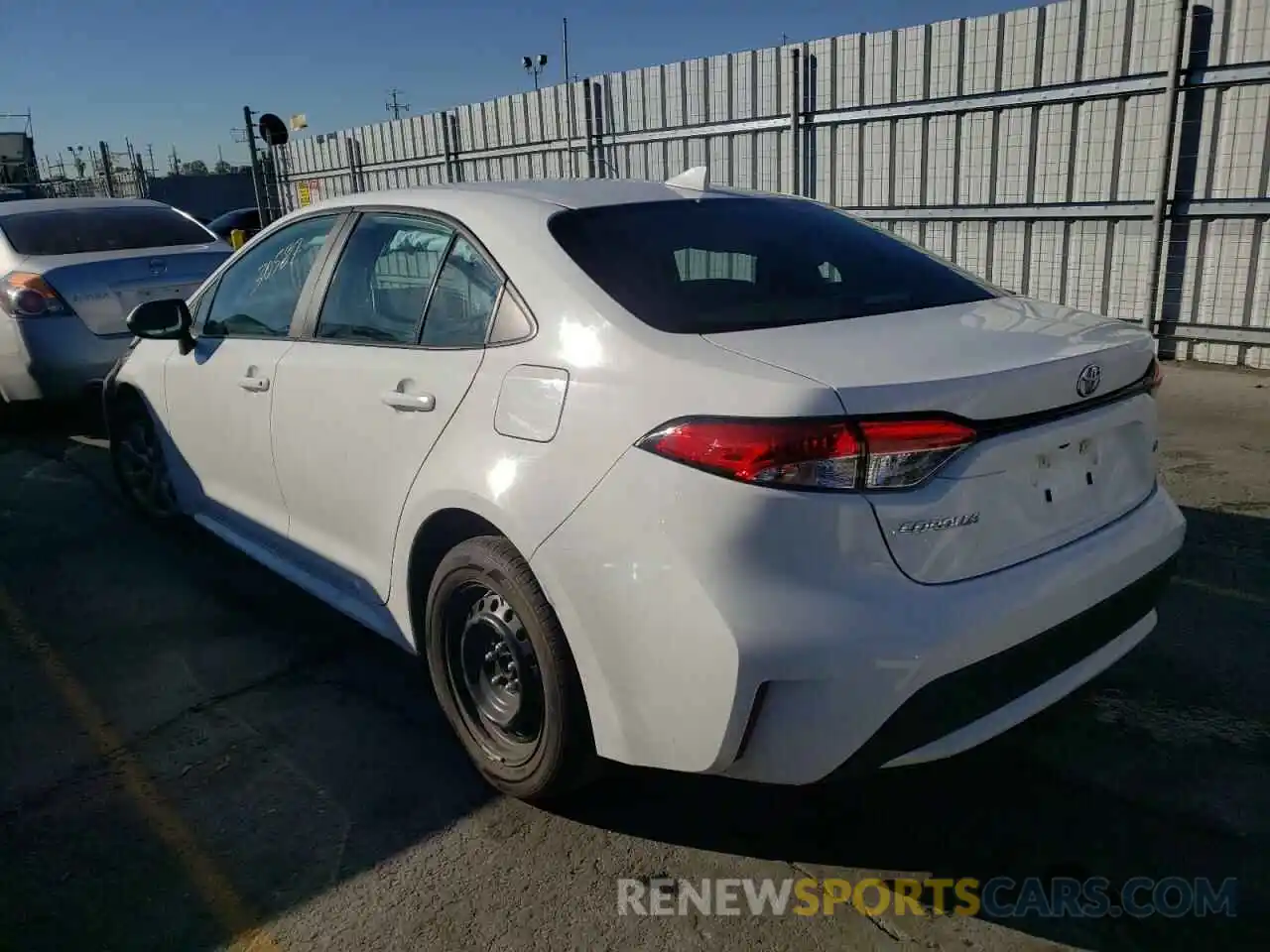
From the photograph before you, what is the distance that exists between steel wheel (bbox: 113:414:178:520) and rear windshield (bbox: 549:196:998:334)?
9.11 feet

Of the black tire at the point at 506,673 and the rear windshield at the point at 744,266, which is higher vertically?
the rear windshield at the point at 744,266

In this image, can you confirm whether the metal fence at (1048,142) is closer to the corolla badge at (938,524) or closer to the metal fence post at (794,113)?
the metal fence post at (794,113)

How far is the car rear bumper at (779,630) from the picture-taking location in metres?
1.91

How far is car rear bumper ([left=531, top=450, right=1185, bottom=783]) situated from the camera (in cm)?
191

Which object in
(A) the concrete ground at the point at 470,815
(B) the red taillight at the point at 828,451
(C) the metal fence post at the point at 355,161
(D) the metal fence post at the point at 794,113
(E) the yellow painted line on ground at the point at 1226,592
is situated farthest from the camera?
(C) the metal fence post at the point at 355,161

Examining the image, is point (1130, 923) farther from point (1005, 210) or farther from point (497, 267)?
point (1005, 210)

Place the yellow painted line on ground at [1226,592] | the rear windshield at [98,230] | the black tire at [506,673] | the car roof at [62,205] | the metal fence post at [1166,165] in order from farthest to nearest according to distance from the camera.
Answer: the car roof at [62,205] → the metal fence post at [1166,165] → the rear windshield at [98,230] → the yellow painted line on ground at [1226,592] → the black tire at [506,673]

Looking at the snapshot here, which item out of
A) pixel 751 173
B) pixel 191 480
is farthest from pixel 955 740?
pixel 751 173

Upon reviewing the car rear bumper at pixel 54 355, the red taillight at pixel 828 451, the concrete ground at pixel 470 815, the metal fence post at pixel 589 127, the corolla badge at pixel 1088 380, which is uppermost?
the metal fence post at pixel 589 127

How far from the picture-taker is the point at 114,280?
6.38m

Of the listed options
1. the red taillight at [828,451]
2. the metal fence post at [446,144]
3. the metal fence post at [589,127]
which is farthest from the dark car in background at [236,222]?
the red taillight at [828,451]

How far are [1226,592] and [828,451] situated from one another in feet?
8.46

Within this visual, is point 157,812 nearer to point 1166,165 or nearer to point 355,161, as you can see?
point 1166,165

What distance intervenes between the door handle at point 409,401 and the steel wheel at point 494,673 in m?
0.49
